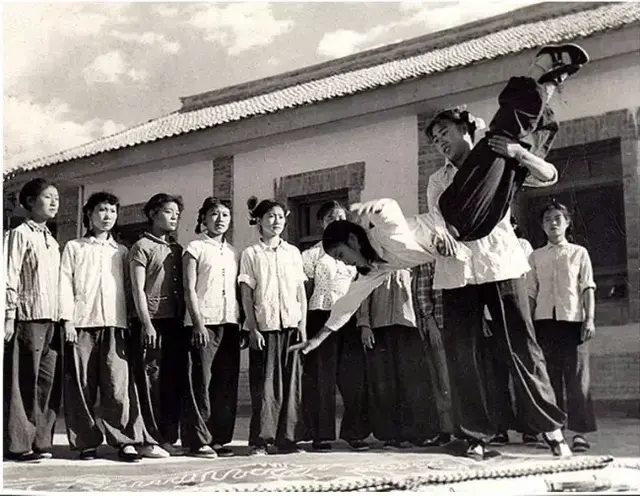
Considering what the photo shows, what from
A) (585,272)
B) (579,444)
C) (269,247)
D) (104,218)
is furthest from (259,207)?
(579,444)

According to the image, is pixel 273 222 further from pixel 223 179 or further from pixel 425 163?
pixel 425 163

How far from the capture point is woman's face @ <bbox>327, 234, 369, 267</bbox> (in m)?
4.84

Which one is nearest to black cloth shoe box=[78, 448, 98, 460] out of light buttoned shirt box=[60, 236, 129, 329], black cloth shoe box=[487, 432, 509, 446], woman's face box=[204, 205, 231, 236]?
light buttoned shirt box=[60, 236, 129, 329]

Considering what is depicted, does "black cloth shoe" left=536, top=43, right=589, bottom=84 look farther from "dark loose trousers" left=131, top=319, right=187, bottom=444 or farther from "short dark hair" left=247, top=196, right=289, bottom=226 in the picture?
"dark loose trousers" left=131, top=319, right=187, bottom=444

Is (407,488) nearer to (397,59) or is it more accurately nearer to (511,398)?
(511,398)

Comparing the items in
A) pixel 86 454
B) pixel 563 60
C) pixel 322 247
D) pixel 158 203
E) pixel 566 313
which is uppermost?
pixel 563 60

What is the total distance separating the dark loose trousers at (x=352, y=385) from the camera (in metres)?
4.79

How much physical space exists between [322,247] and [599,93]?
1.51 metres

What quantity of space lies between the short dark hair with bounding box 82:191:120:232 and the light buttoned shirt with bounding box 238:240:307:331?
0.73 m

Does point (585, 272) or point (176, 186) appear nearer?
point (585, 272)

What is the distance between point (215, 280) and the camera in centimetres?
493

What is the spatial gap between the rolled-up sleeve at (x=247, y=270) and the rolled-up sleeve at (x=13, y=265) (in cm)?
110

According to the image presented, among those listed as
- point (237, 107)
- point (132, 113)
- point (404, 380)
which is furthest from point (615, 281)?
point (132, 113)

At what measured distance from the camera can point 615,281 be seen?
448cm
